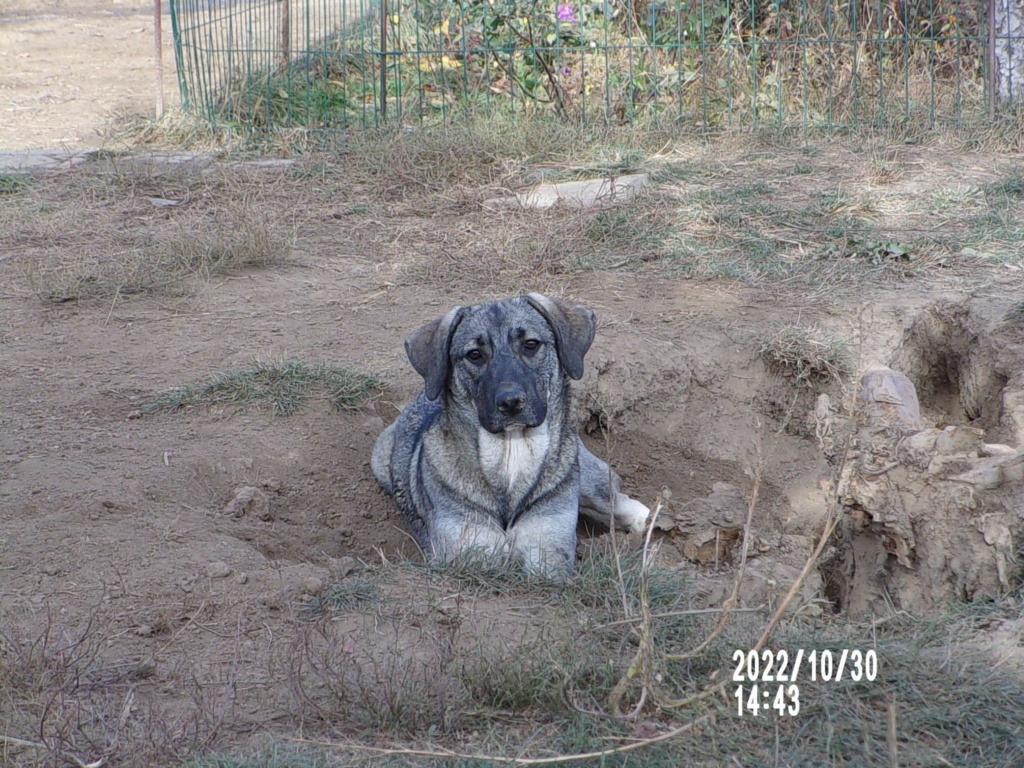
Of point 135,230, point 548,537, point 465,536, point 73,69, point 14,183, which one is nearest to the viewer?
point 465,536

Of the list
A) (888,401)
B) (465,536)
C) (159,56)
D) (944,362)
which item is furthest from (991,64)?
(159,56)

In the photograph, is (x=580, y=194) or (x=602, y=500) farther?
(x=580, y=194)

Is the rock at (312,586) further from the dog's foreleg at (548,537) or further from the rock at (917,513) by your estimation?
the rock at (917,513)

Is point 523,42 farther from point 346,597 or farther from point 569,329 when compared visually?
point 346,597

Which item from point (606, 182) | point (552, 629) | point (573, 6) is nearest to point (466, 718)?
point (552, 629)

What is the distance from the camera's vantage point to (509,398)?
168 inches

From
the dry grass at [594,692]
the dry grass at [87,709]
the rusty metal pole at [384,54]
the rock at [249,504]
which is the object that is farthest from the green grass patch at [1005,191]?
the dry grass at [87,709]

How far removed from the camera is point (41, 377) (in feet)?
18.5

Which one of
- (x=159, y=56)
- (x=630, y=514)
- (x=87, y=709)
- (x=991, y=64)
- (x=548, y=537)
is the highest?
(x=991, y=64)

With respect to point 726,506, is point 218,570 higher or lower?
higher

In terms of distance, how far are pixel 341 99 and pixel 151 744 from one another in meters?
8.47

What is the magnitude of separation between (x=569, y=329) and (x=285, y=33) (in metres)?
6.68

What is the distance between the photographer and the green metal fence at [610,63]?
989 cm

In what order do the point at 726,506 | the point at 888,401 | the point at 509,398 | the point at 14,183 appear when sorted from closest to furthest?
the point at 509,398 → the point at 888,401 → the point at 726,506 → the point at 14,183
